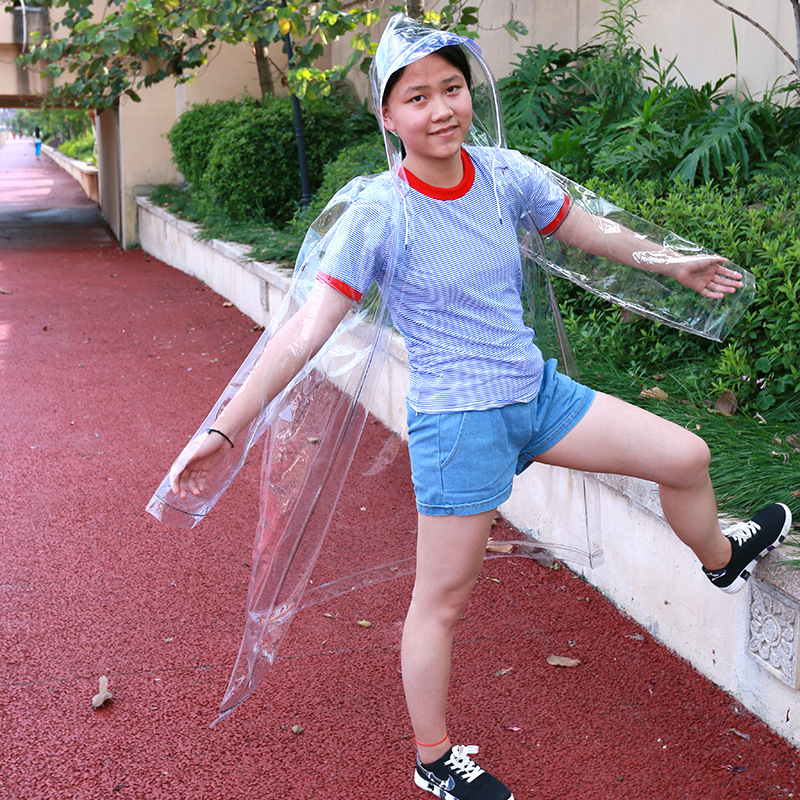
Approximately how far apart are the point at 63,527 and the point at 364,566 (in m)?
1.91

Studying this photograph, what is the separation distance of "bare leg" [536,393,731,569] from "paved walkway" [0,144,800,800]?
0.74 metres

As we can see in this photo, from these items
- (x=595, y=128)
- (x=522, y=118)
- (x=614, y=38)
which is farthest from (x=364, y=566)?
(x=614, y=38)

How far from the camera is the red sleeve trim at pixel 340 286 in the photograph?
217 cm

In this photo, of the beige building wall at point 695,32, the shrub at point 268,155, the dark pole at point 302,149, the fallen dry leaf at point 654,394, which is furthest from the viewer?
the shrub at point 268,155

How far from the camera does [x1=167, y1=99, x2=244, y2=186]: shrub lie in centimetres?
1181

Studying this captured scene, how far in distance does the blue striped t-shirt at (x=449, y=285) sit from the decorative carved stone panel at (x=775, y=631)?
38.8 inches

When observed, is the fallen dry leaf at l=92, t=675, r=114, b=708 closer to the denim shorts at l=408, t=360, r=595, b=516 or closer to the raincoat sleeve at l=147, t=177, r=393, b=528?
the raincoat sleeve at l=147, t=177, r=393, b=528

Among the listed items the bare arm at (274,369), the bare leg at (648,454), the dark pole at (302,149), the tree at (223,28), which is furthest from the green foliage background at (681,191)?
the bare arm at (274,369)

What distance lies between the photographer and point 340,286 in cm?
217

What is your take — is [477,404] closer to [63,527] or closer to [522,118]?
[63,527]

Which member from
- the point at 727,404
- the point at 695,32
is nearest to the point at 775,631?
A: the point at 727,404

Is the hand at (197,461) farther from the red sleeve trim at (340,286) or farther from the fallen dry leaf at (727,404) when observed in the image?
the fallen dry leaf at (727,404)

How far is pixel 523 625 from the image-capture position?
3398mm

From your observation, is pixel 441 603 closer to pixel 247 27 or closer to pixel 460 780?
pixel 460 780
